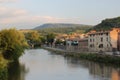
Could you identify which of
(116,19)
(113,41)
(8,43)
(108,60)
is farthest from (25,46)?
(116,19)

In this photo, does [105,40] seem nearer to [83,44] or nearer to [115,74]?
[83,44]

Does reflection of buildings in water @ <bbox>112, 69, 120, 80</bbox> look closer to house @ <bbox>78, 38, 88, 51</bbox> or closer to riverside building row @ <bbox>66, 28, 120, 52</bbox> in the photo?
riverside building row @ <bbox>66, 28, 120, 52</bbox>

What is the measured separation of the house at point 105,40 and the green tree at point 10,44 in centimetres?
1884

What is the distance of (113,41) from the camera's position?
2564 inches

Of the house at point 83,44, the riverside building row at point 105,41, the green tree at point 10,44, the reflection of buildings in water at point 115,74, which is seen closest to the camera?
the reflection of buildings in water at point 115,74

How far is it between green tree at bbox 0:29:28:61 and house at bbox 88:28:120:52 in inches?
742

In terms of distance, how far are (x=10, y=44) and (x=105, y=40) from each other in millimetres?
22644

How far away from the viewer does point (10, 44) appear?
4969 centimetres

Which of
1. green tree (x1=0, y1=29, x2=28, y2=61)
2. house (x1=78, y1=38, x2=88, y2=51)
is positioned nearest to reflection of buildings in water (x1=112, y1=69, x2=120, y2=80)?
green tree (x1=0, y1=29, x2=28, y2=61)

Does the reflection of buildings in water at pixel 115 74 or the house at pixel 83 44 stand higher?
the house at pixel 83 44

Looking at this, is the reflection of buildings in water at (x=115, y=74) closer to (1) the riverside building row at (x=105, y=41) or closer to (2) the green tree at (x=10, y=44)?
(2) the green tree at (x=10, y=44)

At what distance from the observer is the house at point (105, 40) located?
213ft

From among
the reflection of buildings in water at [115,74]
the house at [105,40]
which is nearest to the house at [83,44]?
the house at [105,40]

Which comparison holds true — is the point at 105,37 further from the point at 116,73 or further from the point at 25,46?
the point at 116,73
